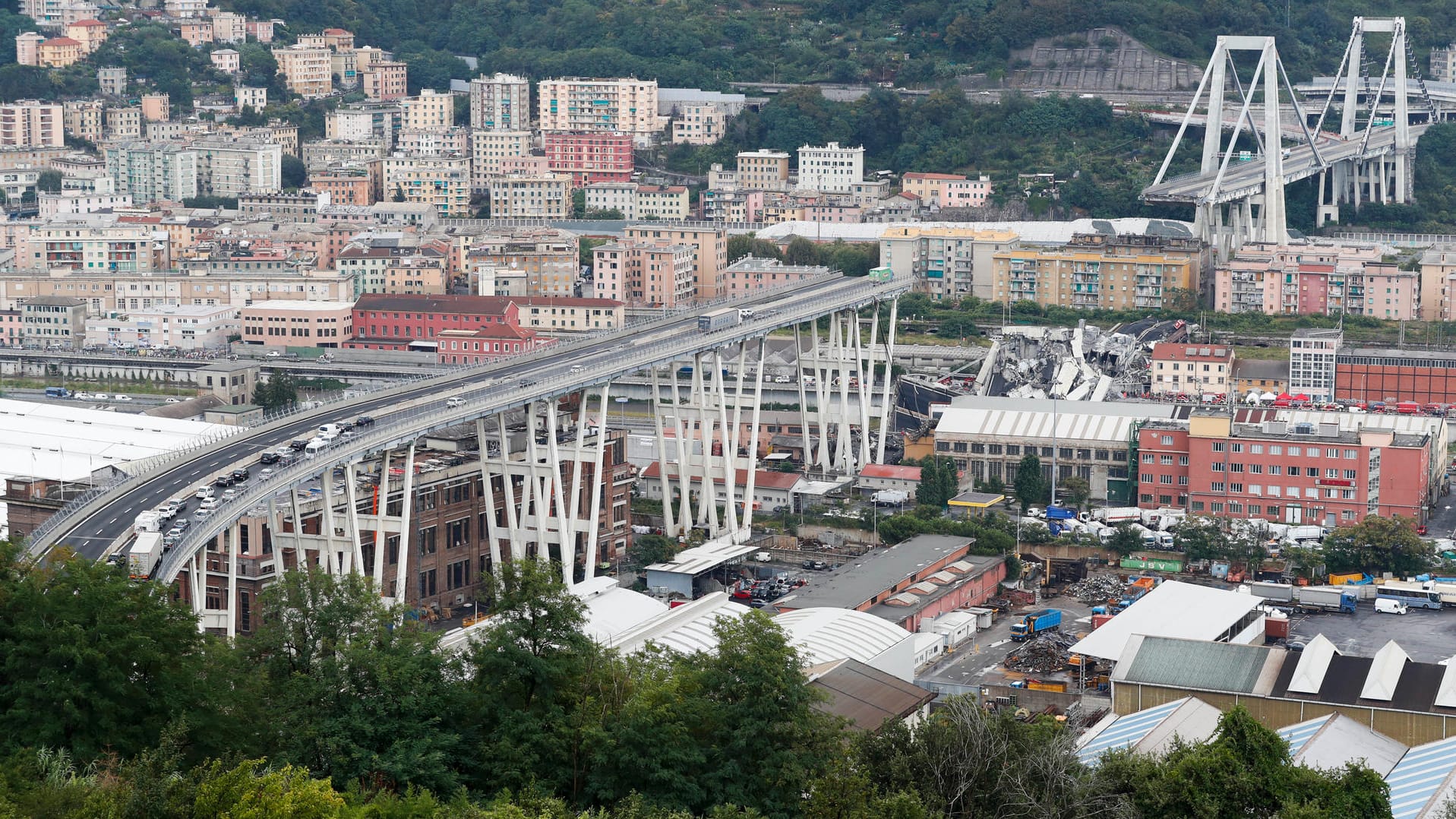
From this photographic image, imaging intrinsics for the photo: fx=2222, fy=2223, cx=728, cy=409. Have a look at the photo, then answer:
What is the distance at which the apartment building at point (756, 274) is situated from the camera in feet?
125

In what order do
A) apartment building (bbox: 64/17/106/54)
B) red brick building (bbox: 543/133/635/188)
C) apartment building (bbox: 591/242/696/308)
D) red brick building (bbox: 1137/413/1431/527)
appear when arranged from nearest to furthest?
red brick building (bbox: 1137/413/1431/527) < apartment building (bbox: 591/242/696/308) < red brick building (bbox: 543/133/635/188) < apartment building (bbox: 64/17/106/54)

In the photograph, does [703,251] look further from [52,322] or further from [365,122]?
[365,122]

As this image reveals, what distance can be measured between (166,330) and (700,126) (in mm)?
19346

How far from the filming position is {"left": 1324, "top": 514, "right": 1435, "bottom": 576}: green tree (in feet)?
74.7

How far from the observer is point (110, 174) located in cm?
4869

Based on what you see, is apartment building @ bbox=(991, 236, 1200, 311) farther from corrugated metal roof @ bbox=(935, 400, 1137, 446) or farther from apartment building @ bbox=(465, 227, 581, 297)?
corrugated metal roof @ bbox=(935, 400, 1137, 446)

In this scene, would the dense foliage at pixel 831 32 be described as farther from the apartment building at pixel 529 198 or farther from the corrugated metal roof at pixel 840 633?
the corrugated metal roof at pixel 840 633

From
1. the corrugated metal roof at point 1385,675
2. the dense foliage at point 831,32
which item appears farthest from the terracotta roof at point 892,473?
the dense foliage at point 831,32

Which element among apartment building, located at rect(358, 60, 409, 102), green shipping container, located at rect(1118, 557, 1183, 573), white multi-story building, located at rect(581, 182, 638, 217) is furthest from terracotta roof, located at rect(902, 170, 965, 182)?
green shipping container, located at rect(1118, 557, 1183, 573)

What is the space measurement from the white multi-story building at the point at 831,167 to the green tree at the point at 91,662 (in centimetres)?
3524

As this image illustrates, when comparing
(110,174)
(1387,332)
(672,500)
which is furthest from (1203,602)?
(110,174)

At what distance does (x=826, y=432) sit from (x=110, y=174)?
1006 inches

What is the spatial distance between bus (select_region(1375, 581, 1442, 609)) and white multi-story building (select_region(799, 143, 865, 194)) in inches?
1052

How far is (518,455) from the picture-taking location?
22.4m
